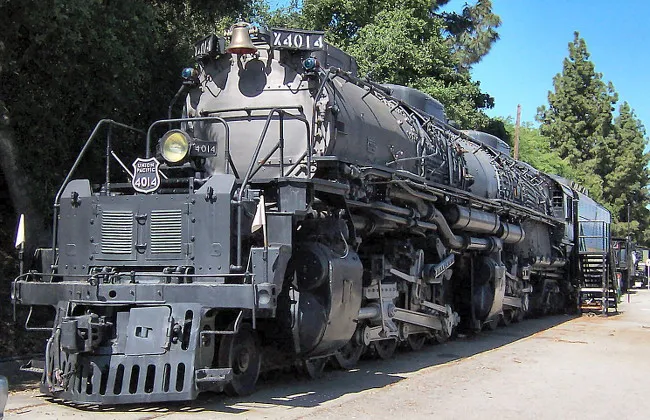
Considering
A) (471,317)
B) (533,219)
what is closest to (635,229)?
(533,219)

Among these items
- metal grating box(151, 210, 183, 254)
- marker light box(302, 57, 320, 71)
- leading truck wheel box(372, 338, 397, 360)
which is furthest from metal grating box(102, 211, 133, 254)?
leading truck wheel box(372, 338, 397, 360)

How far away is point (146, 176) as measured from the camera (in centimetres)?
754

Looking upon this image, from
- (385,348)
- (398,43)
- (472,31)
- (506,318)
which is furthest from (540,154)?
(385,348)

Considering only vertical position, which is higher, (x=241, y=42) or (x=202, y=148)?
(x=241, y=42)

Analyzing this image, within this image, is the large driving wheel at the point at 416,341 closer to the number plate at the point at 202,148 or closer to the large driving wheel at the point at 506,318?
the large driving wheel at the point at 506,318

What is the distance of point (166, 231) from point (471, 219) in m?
6.54

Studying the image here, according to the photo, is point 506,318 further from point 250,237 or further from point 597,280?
point 250,237

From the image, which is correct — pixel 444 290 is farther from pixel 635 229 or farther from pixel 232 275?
pixel 635 229

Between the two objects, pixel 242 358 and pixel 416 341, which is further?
pixel 416 341

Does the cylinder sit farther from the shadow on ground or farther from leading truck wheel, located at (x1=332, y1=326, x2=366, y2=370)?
leading truck wheel, located at (x1=332, y1=326, x2=366, y2=370)

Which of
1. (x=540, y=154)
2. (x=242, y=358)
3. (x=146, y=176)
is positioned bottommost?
(x=242, y=358)

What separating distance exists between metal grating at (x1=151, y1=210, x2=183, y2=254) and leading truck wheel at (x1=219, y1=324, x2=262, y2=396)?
3.53 ft

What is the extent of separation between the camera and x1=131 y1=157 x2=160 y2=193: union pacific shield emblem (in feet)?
24.5

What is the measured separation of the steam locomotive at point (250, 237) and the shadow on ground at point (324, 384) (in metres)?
0.22
